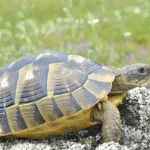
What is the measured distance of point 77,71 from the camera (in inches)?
136

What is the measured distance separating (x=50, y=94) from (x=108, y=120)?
36cm

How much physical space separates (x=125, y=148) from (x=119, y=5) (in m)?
6.06

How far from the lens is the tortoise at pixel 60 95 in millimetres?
3340

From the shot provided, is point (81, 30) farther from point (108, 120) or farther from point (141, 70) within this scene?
point (108, 120)

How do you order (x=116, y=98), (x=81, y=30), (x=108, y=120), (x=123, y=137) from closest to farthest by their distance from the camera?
1. (x=108, y=120)
2. (x=123, y=137)
3. (x=116, y=98)
4. (x=81, y=30)

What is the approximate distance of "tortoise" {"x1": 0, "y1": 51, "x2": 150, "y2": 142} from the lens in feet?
11.0

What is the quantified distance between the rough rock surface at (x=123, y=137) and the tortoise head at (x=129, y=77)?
14 cm

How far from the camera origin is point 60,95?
3371mm

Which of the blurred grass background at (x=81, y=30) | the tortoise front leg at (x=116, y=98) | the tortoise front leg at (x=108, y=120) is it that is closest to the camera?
the tortoise front leg at (x=108, y=120)

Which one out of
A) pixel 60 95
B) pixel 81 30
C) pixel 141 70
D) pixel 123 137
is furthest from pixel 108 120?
pixel 81 30

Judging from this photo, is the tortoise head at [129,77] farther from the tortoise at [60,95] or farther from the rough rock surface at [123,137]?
the rough rock surface at [123,137]

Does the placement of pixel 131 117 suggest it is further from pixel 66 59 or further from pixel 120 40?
pixel 120 40

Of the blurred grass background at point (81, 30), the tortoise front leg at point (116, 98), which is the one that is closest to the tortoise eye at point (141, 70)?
the tortoise front leg at point (116, 98)

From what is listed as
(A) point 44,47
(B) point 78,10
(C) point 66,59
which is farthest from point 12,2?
(C) point 66,59
